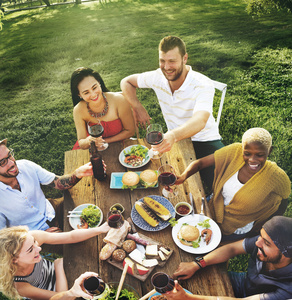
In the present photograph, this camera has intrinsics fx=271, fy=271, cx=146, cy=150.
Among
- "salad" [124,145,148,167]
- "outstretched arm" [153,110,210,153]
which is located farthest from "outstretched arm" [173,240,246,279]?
"salad" [124,145,148,167]

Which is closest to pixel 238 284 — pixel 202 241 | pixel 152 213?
pixel 202 241

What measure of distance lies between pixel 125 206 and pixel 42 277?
2.46ft

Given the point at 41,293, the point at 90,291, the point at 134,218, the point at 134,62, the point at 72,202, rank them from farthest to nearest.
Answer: the point at 134,62
the point at 72,202
the point at 134,218
the point at 41,293
the point at 90,291

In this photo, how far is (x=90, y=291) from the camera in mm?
1493

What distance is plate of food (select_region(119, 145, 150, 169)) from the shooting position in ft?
7.99

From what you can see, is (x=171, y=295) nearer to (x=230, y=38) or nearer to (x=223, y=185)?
(x=223, y=185)

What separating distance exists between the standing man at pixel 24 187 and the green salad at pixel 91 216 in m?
0.34

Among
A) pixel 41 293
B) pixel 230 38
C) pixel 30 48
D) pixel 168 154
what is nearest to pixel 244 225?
pixel 168 154

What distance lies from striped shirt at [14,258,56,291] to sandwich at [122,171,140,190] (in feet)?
2.62

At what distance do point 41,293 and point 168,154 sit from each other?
1474mm

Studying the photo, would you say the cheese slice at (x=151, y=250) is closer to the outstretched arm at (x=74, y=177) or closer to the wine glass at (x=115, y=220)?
the wine glass at (x=115, y=220)

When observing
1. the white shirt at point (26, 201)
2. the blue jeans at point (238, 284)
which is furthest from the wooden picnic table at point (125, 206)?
the blue jeans at point (238, 284)

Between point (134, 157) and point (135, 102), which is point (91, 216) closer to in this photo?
point (134, 157)

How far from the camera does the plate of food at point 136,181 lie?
7.21 ft
